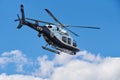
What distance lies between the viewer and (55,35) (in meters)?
141

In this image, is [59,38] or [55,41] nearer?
[55,41]

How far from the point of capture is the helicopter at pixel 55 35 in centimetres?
13562

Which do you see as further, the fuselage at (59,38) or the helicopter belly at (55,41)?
the fuselage at (59,38)

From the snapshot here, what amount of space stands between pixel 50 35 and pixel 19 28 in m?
8.82

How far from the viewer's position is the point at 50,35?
140m

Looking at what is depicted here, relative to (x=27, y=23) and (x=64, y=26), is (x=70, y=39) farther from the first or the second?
(x=27, y=23)

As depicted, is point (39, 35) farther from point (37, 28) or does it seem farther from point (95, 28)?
point (95, 28)

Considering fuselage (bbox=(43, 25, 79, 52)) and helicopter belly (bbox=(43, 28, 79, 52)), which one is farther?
fuselage (bbox=(43, 25, 79, 52))

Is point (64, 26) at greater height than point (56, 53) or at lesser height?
greater

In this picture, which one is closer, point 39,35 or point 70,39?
point 39,35

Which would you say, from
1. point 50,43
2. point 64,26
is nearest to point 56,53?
point 50,43

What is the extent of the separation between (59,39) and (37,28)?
758 centimetres

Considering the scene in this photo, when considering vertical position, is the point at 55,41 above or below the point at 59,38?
below

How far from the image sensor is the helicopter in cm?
13562
